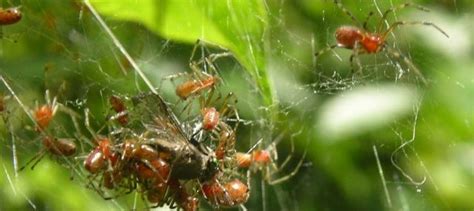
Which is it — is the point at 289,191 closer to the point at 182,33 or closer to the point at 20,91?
the point at 20,91

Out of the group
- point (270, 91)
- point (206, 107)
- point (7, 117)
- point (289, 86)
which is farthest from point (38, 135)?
point (270, 91)

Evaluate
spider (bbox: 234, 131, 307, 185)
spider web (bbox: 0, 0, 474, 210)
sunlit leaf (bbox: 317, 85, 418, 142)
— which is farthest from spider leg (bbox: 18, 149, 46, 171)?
sunlit leaf (bbox: 317, 85, 418, 142)

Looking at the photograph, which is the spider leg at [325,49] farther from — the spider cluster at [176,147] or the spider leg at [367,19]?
the spider cluster at [176,147]

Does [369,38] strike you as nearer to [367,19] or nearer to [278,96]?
[367,19]

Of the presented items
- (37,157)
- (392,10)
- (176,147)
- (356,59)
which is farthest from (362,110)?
(37,157)

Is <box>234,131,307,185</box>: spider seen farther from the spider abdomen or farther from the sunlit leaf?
the spider abdomen

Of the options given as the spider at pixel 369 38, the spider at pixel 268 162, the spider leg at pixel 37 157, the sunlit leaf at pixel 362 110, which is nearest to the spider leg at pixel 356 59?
the spider at pixel 369 38
